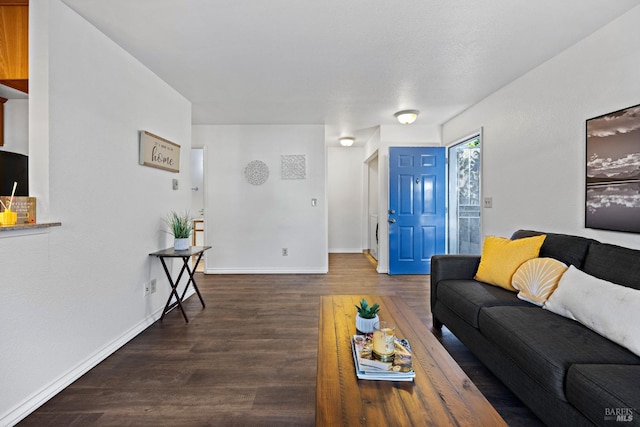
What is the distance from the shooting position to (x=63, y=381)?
1811 mm

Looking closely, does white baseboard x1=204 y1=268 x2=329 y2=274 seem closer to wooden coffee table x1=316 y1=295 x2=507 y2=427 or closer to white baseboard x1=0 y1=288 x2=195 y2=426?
white baseboard x1=0 y1=288 x2=195 y2=426

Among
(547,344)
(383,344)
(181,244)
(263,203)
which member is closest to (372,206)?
(263,203)

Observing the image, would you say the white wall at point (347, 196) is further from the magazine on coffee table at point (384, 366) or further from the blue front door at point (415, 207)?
the magazine on coffee table at point (384, 366)

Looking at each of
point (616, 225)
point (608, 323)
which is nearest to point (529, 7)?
point (616, 225)

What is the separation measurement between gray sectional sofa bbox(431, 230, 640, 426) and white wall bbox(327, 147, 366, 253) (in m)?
4.47

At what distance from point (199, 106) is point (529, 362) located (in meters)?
4.15

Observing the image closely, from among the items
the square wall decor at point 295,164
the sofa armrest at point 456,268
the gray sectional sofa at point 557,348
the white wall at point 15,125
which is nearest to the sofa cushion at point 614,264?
the gray sectional sofa at point 557,348

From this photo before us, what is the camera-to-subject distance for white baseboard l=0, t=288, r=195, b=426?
5.00ft

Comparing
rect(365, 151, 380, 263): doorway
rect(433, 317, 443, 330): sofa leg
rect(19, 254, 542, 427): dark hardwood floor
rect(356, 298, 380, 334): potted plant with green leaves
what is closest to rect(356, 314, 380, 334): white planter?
rect(356, 298, 380, 334): potted plant with green leaves

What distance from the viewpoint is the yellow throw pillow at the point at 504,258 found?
86.2 inches

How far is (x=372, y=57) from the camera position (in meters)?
2.53

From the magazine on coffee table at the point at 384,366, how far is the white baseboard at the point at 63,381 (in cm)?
180

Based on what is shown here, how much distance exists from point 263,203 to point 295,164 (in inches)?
32.1

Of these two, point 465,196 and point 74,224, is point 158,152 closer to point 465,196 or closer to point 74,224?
point 74,224
